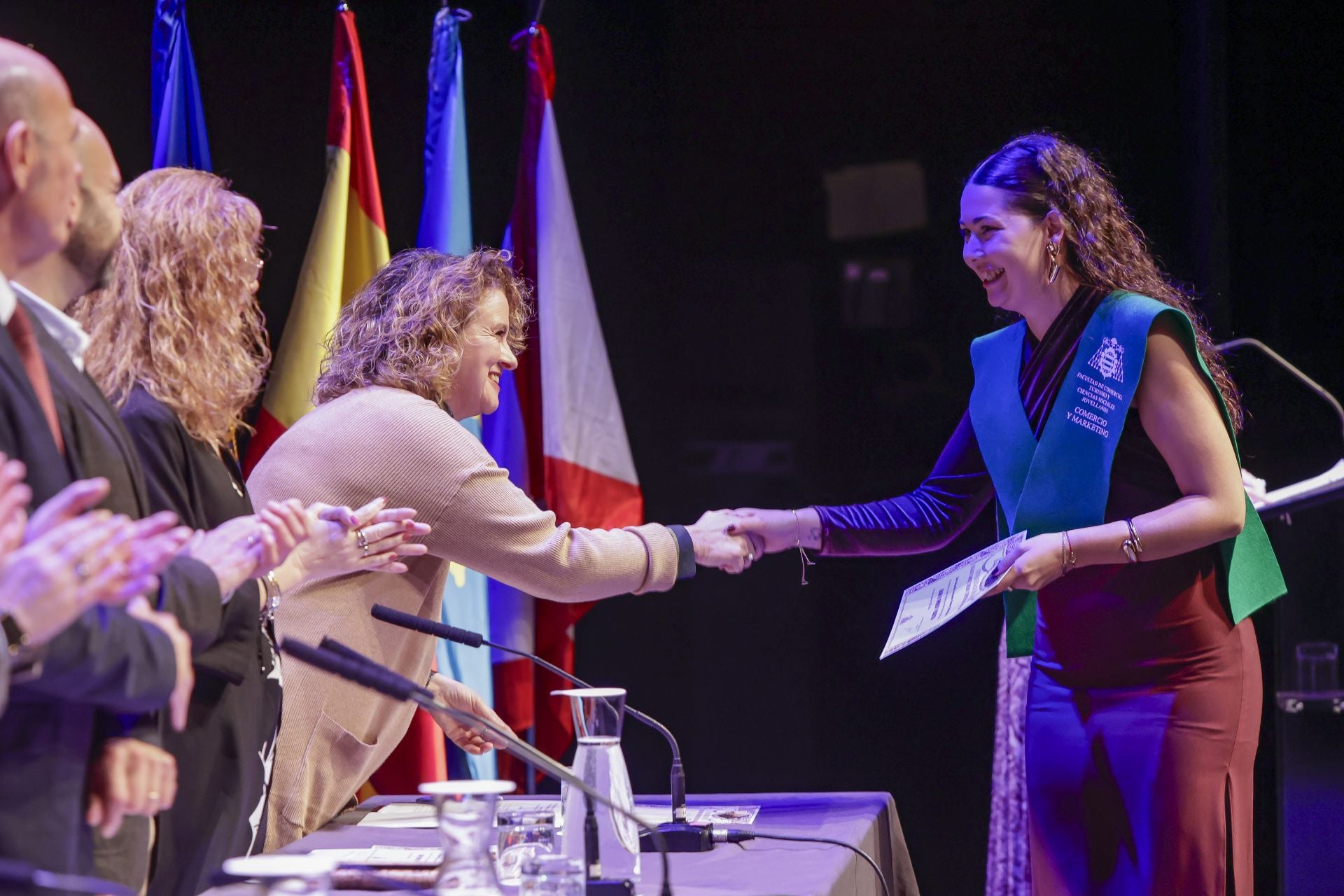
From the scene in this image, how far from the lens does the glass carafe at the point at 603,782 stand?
1478 mm

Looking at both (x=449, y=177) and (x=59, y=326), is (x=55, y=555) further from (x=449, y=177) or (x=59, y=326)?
(x=449, y=177)

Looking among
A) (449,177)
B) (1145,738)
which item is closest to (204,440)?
(1145,738)

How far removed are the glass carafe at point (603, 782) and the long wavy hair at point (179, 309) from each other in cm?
60

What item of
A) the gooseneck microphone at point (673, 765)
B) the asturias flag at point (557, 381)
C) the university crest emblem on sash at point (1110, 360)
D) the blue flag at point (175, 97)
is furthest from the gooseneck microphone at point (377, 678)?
the blue flag at point (175, 97)

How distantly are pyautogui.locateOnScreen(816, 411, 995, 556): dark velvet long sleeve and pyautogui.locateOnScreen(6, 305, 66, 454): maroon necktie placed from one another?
1760 mm

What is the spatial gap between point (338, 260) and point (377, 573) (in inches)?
56.8

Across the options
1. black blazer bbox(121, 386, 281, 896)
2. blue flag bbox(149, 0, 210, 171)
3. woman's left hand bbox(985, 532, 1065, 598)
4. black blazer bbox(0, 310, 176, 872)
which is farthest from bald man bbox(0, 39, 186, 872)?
blue flag bbox(149, 0, 210, 171)

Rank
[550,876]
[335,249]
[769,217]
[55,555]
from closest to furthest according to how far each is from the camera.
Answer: [55,555] < [550,876] < [335,249] < [769,217]

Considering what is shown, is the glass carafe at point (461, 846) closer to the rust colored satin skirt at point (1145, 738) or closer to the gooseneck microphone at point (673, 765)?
the gooseneck microphone at point (673, 765)

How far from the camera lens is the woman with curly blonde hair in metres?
1.55

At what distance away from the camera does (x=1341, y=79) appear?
10.8ft

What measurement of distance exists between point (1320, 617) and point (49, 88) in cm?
315

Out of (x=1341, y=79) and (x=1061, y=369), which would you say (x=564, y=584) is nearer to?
(x=1061, y=369)

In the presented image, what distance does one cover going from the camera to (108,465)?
1.31 metres
